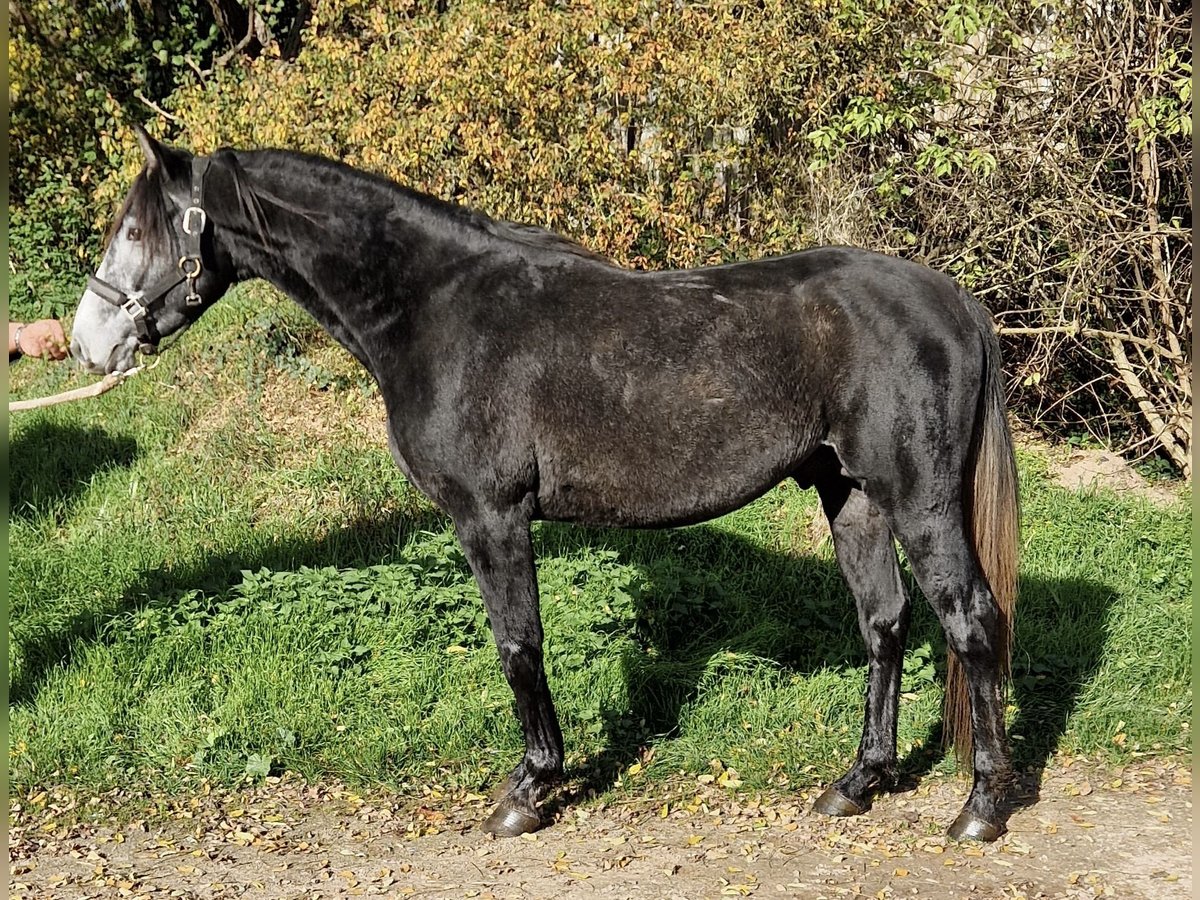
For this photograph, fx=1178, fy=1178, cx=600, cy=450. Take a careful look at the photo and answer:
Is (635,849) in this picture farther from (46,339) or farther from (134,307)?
(46,339)

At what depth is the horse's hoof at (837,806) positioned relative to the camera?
14.3 feet

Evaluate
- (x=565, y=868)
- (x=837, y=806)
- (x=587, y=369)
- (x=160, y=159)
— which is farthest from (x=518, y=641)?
(x=160, y=159)

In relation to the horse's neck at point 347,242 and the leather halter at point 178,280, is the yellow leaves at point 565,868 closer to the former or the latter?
the horse's neck at point 347,242

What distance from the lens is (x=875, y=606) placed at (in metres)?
4.59

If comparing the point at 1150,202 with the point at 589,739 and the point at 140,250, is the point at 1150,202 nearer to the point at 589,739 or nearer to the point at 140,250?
the point at 589,739

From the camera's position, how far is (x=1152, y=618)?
5.65 metres

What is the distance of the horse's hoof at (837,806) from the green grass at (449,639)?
9.9 inches

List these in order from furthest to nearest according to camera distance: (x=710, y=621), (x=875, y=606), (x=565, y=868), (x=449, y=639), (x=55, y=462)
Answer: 1. (x=55, y=462)
2. (x=710, y=621)
3. (x=449, y=639)
4. (x=875, y=606)
5. (x=565, y=868)

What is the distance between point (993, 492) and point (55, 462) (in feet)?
20.2

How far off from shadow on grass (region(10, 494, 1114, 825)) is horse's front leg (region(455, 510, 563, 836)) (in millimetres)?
280

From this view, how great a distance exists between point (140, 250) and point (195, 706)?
2.02 m

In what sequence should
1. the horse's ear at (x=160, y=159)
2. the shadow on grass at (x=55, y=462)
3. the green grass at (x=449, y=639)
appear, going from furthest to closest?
the shadow on grass at (x=55, y=462) < the green grass at (x=449, y=639) < the horse's ear at (x=160, y=159)

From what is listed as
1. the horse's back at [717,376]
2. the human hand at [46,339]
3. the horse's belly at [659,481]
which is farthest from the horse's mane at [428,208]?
the human hand at [46,339]

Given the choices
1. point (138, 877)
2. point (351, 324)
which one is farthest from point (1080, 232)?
point (138, 877)
